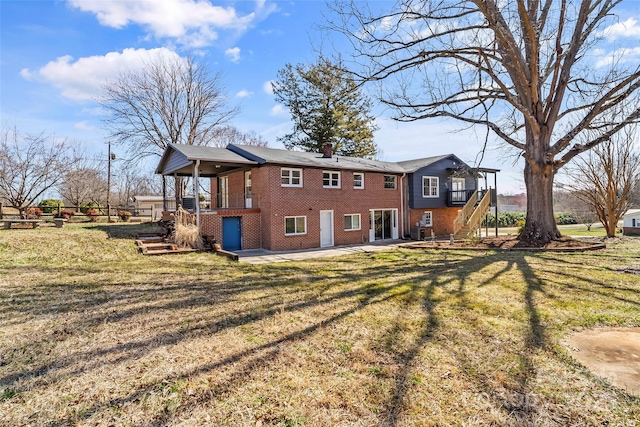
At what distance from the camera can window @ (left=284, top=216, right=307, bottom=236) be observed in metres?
16.1

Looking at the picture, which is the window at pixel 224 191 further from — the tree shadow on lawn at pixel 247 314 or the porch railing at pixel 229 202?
the tree shadow on lawn at pixel 247 314

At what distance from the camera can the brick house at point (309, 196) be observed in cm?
1541

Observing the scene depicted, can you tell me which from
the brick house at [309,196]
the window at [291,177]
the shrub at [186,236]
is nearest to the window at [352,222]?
the brick house at [309,196]

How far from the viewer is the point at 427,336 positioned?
4.37 m

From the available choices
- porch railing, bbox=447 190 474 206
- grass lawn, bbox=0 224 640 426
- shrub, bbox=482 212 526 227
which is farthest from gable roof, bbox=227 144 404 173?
shrub, bbox=482 212 526 227

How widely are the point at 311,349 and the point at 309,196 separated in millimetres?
13007

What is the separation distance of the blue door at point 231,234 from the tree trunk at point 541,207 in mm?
12955

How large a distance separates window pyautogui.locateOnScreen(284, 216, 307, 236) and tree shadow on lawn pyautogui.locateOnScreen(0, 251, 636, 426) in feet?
20.5

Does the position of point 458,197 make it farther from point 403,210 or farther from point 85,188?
point 85,188

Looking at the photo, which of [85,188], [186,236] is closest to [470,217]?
[186,236]

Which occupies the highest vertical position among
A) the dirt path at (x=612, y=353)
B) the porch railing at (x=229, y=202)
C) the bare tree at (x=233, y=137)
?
the bare tree at (x=233, y=137)

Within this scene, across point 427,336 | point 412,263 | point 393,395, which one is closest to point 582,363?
point 427,336

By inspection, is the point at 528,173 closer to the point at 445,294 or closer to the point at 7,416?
the point at 445,294

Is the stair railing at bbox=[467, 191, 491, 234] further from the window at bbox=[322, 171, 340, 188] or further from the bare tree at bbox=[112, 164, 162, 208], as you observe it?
the bare tree at bbox=[112, 164, 162, 208]
